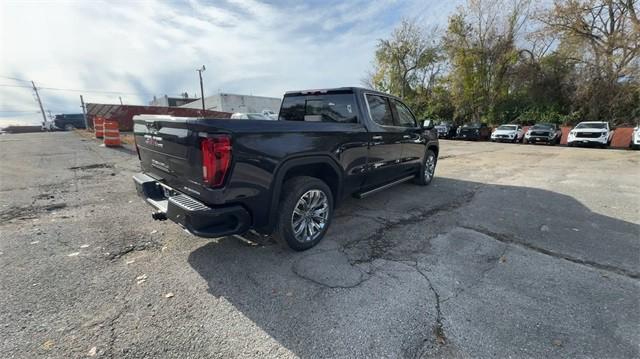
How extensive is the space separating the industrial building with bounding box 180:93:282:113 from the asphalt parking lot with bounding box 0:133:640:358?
4574 centimetres

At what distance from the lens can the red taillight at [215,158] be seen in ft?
8.14

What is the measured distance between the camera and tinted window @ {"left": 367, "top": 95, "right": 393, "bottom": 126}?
172 inches

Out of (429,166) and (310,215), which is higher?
(429,166)

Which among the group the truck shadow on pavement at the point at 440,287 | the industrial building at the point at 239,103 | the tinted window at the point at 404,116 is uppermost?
the industrial building at the point at 239,103

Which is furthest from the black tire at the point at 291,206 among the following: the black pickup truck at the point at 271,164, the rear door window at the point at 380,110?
the rear door window at the point at 380,110

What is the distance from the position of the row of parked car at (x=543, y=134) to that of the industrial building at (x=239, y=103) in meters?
34.0

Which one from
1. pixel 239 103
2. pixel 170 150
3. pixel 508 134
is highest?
pixel 239 103

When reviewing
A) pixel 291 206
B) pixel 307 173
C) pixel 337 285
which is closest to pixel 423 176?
pixel 307 173

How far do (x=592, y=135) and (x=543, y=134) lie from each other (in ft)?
8.70

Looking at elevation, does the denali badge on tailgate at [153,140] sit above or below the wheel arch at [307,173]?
above

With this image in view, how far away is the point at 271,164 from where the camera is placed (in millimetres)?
2836

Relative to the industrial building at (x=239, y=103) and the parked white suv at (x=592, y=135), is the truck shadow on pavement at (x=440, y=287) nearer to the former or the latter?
the parked white suv at (x=592, y=135)

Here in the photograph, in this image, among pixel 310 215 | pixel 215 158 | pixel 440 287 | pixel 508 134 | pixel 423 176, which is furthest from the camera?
pixel 508 134

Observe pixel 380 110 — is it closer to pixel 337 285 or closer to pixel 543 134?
pixel 337 285
